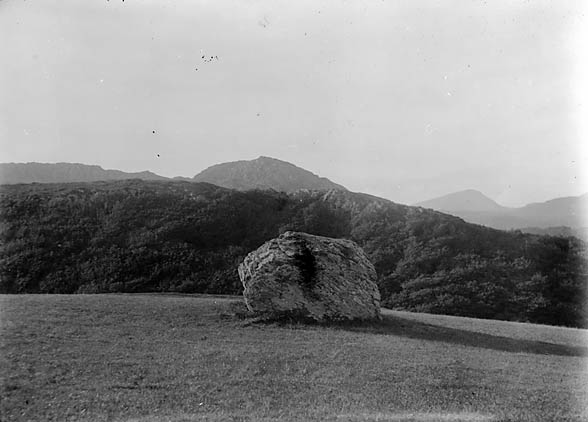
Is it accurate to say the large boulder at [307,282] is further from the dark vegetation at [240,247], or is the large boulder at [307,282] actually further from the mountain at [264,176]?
the mountain at [264,176]

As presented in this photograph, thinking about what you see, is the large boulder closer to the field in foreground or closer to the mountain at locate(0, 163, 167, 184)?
the field in foreground

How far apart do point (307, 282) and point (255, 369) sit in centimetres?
634

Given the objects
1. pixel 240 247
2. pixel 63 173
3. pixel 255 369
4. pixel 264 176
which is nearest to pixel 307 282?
pixel 255 369

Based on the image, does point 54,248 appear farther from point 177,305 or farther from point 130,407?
point 130,407

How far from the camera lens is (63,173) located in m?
86.4

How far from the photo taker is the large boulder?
17.6 metres

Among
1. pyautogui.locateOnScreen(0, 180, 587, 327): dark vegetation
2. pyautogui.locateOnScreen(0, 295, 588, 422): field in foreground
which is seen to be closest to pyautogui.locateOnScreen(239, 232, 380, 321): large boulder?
pyautogui.locateOnScreen(0, 295, 588, 422): field in foreground

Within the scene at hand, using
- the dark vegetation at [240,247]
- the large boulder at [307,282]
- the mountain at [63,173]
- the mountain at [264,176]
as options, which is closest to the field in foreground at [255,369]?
the large boulder at [307,282]

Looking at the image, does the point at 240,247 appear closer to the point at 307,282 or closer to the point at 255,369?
the point at 307,282

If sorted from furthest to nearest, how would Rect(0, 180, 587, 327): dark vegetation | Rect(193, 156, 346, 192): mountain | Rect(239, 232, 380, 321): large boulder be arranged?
Rect(193, 156, 346, 192): mountain, Rect(0, 180, 587, 327): dark vegetation, Rect(239, 232, 380, 321): large boulder

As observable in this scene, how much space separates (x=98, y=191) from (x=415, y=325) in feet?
102

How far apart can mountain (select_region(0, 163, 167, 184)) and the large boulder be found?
2499 inches

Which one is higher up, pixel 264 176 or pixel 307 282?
pixel 264 176

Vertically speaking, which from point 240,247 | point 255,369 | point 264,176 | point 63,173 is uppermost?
point 264,176
